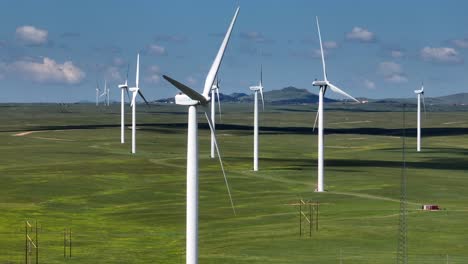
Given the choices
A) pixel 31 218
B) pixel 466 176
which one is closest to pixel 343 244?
pixel 31 218

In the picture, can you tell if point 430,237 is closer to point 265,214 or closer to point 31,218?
point 265,214

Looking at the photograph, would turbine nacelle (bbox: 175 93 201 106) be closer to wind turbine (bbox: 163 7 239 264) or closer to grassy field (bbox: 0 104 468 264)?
wind turbine (bbox: 163 7 239 264)

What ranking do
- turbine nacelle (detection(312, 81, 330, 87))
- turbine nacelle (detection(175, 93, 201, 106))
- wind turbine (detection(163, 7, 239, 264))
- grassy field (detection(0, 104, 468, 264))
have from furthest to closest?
turbine nacelle (detection(312, 81, 330, 87)) < grassy field (detection(0, 104, 468, 264)) < turbine nacelle (detection(175, 93, 201, 106)) < wind turbine (detection(163, 7, 239, 264))

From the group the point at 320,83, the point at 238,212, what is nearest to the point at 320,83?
the point at 320,83

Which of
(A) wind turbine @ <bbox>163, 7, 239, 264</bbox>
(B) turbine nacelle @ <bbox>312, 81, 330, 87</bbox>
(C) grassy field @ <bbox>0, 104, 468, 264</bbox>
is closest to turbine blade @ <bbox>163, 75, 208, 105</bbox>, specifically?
(A) wind turbine @ <bbox>163, 7, 239, 264</bbox>

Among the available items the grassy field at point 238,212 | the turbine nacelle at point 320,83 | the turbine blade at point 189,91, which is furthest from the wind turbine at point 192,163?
the turbine nacelle at point 320,83

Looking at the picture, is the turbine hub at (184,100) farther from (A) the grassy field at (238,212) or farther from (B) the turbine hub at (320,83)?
(B) the turbine hub at (320,83)

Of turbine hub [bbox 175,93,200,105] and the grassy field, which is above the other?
turbine hub [bbox 175,93,200,105]

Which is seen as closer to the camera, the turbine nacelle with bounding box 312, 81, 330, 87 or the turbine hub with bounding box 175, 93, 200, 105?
the turbine hub with bounding box 175, 93, 200, 105

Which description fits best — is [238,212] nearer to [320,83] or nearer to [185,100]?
[320,83]

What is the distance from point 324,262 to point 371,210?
38244 mm

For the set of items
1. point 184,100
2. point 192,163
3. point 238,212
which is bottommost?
point 238,212

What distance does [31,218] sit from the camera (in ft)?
401

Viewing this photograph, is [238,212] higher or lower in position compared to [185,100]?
lower
